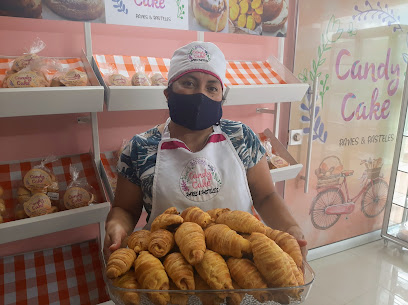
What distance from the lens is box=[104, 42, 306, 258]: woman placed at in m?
1.21

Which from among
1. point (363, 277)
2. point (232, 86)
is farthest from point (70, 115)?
point (363, 277)

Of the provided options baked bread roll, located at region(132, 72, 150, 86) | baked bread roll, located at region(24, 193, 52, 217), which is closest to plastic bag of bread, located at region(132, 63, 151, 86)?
baked bread roll, located at region(132, 72, 150, 86)

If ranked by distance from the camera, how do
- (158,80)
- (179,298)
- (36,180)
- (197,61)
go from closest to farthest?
(179,298) → (197,61) → (36,180) → (158,80)

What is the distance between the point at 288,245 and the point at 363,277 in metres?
2.54

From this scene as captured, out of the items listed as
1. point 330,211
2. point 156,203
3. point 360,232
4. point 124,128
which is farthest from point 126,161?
point 360,232

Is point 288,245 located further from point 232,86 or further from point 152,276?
point 232,86

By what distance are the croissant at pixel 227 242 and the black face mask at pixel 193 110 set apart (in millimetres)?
579

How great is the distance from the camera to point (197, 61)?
3.88 feet

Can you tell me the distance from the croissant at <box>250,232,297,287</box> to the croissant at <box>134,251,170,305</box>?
191 mm

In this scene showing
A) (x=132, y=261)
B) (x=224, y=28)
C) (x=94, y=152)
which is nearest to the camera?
(x=132, y=261)

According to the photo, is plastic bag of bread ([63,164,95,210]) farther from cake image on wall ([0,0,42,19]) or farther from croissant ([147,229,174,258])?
croissant ([147,229,174,258])

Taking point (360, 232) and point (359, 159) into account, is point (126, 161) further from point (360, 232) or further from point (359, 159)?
point (360, 232)

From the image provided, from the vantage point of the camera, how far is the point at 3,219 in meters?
1.49

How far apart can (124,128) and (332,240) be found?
7.96ft
